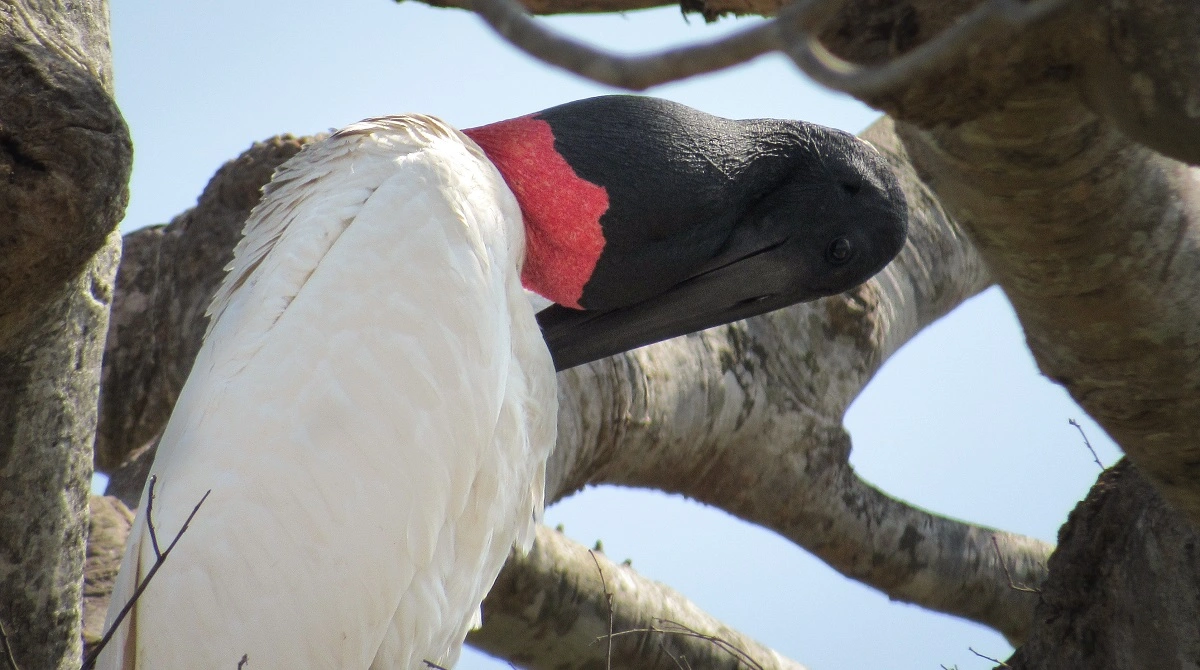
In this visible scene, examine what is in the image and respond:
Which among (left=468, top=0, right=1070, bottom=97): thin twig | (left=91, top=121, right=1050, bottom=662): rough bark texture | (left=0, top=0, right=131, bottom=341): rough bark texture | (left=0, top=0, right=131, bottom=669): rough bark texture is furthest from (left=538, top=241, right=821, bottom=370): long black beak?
(left=468, top=0, right=1070, bottom=97): thin twig

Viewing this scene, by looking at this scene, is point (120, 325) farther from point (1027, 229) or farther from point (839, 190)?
point (1027, 229)

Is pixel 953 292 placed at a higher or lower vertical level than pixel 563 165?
higher

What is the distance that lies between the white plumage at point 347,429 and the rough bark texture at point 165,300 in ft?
5.16

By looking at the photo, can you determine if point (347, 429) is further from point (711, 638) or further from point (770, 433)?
point (770, 433)

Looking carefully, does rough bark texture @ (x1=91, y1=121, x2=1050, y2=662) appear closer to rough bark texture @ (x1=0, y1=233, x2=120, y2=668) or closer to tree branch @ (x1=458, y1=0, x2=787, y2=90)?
rough bark texture @ (x1=0, y1=233, x2=120, y2=668)

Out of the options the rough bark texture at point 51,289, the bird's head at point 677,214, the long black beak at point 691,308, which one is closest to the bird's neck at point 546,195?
the bird's head at point 677,214

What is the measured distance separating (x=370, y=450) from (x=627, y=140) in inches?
44.9

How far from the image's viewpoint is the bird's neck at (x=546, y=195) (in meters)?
2.99

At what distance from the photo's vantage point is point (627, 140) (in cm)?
306

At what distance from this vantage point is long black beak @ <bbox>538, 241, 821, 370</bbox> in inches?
124

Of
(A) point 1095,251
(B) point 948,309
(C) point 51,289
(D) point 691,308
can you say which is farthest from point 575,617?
(B) point 948,309

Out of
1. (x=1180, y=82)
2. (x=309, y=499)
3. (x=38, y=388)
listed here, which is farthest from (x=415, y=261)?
(x=1180, y=82)

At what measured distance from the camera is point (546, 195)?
9.84 feet

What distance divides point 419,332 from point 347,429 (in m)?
0.24
